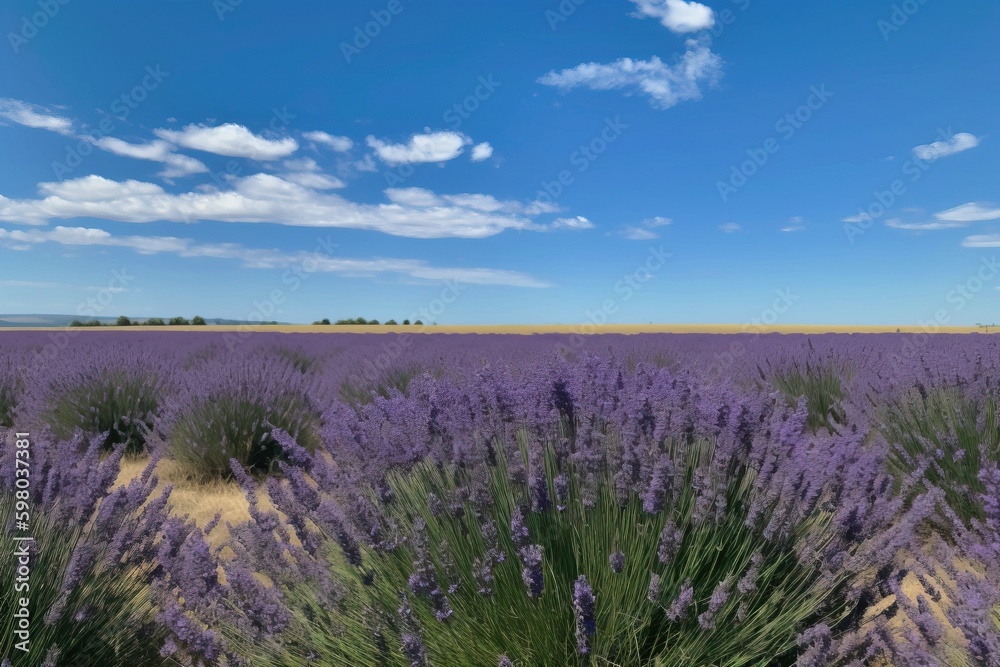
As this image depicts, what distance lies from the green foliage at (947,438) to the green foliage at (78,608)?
3.77 m

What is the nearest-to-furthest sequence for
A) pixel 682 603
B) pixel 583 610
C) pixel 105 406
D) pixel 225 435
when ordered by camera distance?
pixel 583 610
pixel 682 603
pixel 225 435
pixel 105 406

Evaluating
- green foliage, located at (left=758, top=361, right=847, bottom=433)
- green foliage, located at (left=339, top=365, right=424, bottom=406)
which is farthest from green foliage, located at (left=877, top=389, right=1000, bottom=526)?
green foliage, located at (left=339, top=365, right=424, bottom=406)

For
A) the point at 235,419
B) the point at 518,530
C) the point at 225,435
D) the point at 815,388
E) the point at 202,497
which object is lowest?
the point at 202,497

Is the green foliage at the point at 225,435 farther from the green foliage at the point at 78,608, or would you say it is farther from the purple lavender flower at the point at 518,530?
the purple lavender flower at the point at 518,530

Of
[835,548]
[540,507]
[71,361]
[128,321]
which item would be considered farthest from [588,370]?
[128,321]

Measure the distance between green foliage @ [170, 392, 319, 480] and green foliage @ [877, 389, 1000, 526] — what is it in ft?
15.0

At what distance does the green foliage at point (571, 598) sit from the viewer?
159 centimetres

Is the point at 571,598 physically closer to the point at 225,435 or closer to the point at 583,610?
the point at 583,610

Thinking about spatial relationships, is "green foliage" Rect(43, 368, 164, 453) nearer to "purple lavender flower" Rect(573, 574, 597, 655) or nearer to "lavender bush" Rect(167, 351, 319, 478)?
"lavender bush" Rect(167, 351, 319, 478)

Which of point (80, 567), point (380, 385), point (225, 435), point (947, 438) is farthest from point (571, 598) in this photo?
point (380, 385)

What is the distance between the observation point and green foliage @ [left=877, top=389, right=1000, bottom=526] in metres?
3.40

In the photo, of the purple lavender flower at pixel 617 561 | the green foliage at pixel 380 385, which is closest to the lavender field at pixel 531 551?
the purple lavender flower at pixel 617 561

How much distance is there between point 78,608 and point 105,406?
5.09 meters

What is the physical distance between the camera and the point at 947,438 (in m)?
3.62
